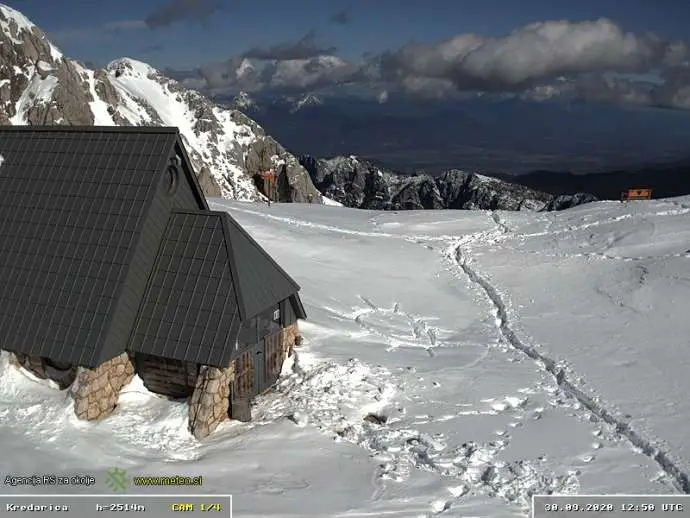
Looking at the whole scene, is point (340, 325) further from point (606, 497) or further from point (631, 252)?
point (631, 252)

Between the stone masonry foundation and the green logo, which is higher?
the stone masonry foundation

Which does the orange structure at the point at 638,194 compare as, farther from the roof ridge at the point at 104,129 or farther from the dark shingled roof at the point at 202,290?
the roof ridge at the point at 104,129


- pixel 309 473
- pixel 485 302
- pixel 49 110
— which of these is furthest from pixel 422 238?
pixel 49 110

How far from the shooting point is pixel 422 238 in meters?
37.2

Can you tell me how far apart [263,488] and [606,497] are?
22.7ft

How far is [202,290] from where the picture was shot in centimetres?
1529

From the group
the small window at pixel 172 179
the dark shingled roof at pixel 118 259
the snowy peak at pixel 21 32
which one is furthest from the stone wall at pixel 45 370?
the snowy peak at pixel 21 32

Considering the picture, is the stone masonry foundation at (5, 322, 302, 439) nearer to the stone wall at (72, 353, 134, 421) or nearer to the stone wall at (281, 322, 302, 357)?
the stone wall at (72, 353, 134, 421)

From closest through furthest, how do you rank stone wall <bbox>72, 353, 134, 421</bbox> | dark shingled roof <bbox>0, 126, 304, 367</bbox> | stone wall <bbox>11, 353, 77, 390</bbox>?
stone wall <bbox>72, 353, 134, 421</bbox>
dark shingled roof <bbox>0, 126, 304, 367</bbox>
stone wall <bbox>11, 353, 77, 390</bbox>

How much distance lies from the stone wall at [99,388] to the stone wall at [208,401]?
6.82ft

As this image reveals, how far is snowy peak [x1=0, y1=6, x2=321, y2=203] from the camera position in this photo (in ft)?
306

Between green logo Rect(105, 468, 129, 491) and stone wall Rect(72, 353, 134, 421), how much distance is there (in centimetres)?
235

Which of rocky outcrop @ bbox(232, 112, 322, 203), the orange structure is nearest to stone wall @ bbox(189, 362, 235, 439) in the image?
the orange structure

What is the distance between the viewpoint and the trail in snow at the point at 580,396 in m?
13.2
